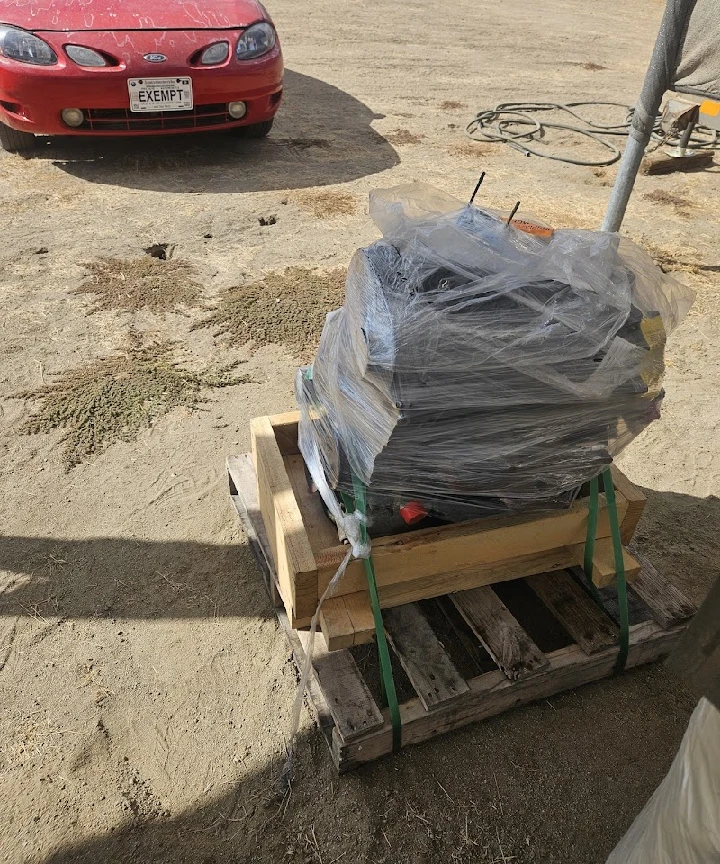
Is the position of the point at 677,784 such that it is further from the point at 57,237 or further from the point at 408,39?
the point at 408,39

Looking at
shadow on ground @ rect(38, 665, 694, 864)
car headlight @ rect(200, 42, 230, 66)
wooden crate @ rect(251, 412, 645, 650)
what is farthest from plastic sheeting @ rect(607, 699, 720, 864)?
car headlight @ rect(200, 42, 230, 66)

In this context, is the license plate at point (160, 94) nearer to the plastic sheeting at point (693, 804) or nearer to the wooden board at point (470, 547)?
the wooden board at point (470, 547)

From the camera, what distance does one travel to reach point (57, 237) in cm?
441

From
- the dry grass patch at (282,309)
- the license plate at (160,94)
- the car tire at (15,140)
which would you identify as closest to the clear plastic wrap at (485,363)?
the dry grass patch at (282,309)

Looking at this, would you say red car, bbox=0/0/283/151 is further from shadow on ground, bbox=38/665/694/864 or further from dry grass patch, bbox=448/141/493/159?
shadow on ground, bbox=38/665/694/864

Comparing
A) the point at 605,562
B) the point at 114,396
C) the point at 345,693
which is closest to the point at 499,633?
the point at 605,562

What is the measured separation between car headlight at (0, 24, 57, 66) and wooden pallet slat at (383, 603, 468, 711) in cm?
484

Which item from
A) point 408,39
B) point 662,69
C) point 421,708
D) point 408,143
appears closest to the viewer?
point 421,708

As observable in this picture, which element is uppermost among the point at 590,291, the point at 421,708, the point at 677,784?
the point at 590,291

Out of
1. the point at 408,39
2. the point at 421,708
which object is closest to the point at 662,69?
the point at 421,708

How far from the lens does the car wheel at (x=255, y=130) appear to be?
19.5 ft

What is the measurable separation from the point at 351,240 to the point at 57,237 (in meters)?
1.95

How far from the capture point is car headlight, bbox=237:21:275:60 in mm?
5238

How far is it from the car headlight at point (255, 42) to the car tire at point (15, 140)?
6.22 ft
